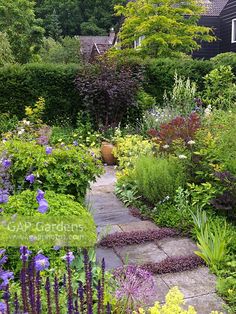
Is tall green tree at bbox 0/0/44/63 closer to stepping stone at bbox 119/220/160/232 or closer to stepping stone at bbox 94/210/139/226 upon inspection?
stepping stone at bbox 94/210/139/226

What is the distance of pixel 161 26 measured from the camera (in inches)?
510

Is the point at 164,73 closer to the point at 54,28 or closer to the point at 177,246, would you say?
the point at 177,246

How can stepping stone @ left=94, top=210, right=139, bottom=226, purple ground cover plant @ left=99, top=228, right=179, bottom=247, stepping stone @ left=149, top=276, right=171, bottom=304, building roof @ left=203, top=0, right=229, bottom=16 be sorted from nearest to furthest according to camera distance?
stepping stone @ left=149, top=276, right=171, bottom=304 → purple ground cover plant @ left=99, top=228, right=179, bottom=247 → stepping stone @ left=94, top=210, right=139, bottom=226 → building roof @ left=203, top=0, right=229, bottom=16

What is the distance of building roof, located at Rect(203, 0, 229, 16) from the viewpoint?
63.3 ft

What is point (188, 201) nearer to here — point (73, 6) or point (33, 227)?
point (33, 227)

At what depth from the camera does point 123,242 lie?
352 cm

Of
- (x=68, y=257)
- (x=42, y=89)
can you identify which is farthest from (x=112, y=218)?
(x=42, y=89)

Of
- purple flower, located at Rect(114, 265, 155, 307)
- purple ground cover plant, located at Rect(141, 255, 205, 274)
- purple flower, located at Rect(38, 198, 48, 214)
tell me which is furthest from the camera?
purple ground cover plant, located at Rect(141, 255, 205, 274)

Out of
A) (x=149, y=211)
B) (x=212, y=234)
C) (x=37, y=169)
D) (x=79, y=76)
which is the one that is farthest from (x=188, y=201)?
(x=79, y=76)

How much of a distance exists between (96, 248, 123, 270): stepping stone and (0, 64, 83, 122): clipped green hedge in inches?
252

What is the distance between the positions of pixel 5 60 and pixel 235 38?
1035 centimetres

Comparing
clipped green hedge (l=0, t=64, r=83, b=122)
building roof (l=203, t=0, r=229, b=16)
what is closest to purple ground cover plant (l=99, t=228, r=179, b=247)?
clipped green hedge (l=0, t=64, r=83, b=122)

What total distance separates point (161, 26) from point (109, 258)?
11161 millimetres

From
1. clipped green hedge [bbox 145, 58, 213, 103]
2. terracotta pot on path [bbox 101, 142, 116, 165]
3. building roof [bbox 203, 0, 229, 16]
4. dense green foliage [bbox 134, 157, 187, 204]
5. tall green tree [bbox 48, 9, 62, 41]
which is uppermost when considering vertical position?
tall green tree [bbox 48, 9, 62, 41]
